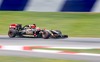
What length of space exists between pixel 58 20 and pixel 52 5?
815 millimetres

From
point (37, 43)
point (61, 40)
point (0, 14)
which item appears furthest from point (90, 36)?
point (0, 14)

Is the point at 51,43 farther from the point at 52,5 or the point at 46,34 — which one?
the point at 52,5

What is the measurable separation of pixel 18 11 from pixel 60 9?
2.06 m

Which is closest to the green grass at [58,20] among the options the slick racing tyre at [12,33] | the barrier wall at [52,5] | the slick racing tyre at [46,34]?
the barrier wall at [52,5]

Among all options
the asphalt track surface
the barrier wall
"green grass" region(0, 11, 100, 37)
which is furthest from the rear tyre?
the barrier wall

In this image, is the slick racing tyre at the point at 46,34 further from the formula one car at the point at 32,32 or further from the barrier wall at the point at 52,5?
the barrier wall at the point at 52,5

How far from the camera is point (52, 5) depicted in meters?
17.7

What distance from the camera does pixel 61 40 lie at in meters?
14.1

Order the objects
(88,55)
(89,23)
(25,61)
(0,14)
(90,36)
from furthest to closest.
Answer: (0,14) → (89,23) → (90,36) → (88,55) → (25,61)

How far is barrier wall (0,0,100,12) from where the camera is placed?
1717 centimetres

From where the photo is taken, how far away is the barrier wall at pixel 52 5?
17172 millimetres

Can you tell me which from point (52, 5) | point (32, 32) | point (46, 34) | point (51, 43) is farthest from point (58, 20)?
point (51, 43)

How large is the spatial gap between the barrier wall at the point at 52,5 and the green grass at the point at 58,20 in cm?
48

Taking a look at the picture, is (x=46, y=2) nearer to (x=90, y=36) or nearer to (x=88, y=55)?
(x=90, y=36)
